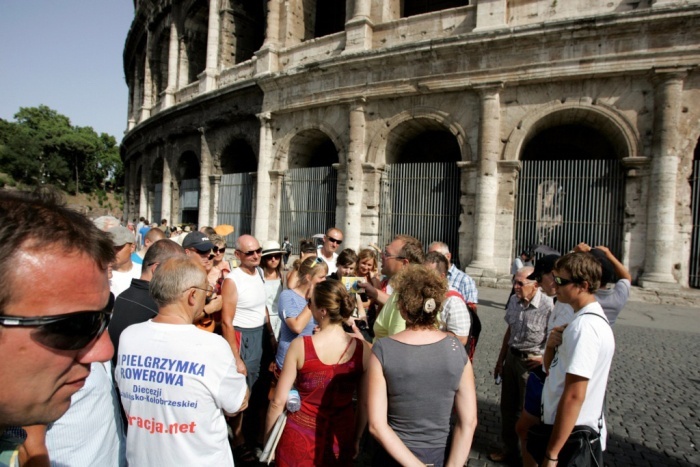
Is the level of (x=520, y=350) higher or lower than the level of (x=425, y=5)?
lower

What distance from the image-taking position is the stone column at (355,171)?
39.0 feet

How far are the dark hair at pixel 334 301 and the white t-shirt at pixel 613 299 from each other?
2138mm

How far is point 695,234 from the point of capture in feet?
30.1

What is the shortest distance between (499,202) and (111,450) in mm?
10062

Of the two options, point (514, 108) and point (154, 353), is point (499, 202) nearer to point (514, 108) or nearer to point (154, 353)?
point (514, 108)

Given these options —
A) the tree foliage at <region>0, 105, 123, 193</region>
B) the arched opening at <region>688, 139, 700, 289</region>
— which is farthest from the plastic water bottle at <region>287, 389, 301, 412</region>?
the tree foliage at <region>0, 105, 123, 193</region>

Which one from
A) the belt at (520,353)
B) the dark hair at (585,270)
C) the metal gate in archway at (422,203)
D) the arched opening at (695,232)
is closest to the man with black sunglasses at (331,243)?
the belt at (520,353)

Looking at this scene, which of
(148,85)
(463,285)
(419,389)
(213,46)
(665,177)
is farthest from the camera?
(148,85)

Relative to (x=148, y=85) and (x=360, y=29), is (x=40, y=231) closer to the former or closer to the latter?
(x=360, y=29)

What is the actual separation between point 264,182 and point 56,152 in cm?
4674

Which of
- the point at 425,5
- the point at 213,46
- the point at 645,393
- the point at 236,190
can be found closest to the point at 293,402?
the point at 645,393

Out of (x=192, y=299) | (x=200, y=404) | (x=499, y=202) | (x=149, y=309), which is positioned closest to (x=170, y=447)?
(x=200, y=404)

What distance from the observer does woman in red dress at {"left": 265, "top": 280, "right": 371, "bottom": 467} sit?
230cm

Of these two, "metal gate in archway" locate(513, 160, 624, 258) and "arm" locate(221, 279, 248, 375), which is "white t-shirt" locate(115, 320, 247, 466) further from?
"metal gate in archway" locate(513, 160, 624, 258)
